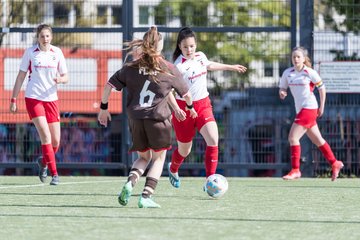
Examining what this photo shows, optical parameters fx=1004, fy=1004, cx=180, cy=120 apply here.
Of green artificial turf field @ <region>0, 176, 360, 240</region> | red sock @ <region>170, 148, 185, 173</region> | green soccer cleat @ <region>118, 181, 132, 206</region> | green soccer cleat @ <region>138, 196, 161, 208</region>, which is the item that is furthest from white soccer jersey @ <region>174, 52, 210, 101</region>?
green soccer cleat @ <region>118, 181, 132, 206</region>

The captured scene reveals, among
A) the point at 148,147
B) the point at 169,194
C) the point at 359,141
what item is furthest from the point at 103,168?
the point at 148,147

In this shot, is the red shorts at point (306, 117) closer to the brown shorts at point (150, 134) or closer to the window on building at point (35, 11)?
the window on building at point (35, 11)

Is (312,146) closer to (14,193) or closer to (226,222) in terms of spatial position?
(14,193)

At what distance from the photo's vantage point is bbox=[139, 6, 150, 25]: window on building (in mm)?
17484

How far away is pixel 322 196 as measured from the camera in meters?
11.6

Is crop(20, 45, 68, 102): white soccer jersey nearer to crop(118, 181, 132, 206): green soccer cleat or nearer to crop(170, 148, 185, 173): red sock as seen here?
crop(170, 148, 185, 173): red sock

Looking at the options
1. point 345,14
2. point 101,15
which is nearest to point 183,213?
point 345,14

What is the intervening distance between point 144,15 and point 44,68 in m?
4.43

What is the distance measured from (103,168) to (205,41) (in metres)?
4.20

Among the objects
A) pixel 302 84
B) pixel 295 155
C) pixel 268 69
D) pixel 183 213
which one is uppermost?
pixel 268 69

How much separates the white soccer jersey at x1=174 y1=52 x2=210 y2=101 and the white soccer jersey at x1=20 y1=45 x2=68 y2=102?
2.10 m

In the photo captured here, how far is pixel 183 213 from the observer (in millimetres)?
9086

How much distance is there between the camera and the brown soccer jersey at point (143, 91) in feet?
31.9

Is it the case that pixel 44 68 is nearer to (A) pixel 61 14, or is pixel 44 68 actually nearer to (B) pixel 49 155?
(B) pixel 49 155
